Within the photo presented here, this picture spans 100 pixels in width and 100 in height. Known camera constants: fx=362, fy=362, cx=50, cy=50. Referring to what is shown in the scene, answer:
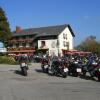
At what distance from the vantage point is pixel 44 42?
9338 cm

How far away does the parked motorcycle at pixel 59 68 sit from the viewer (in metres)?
24.4

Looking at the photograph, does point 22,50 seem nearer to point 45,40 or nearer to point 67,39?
point 45,40

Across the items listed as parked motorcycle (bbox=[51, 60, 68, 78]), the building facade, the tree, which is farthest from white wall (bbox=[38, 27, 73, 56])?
parked motorcycle (bbox=[51, 60, 68, 78])

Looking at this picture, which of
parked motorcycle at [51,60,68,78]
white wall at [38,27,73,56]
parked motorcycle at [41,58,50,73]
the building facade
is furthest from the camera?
the building facade

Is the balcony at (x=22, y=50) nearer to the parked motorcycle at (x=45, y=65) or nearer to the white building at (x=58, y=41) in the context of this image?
the white building at (x=58, y=41)

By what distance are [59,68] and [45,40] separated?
224ft

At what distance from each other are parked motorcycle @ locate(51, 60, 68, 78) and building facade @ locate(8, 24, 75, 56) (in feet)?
201

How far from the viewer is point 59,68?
82.1 feet

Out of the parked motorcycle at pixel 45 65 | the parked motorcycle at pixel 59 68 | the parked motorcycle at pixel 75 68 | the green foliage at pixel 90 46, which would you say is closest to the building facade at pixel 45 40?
the green foliage at pixel 90 46

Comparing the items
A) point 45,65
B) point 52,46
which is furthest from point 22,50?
point 45,65

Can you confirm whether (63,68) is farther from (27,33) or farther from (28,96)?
(27,33)

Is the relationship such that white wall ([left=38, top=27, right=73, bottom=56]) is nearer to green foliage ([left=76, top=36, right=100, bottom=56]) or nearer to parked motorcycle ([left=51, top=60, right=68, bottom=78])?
green foliage ([left=76, top=36, right=100, bottom=56])

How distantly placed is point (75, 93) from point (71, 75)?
10.4 m

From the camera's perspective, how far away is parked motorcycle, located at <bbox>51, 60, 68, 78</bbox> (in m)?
24.4
